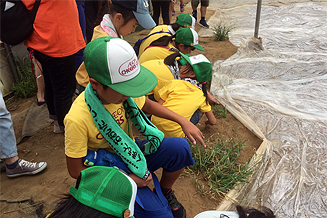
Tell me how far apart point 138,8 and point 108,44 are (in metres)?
0.92

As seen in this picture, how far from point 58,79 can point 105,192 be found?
4.74 ft

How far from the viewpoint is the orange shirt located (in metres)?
1.75

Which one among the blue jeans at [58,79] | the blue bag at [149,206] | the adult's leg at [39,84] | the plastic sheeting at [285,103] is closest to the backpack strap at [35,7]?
the blue jeans at [58,79]

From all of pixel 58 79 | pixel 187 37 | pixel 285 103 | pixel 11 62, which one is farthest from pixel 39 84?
pixel 285 103

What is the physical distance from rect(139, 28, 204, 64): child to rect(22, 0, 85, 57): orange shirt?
35.7 inches

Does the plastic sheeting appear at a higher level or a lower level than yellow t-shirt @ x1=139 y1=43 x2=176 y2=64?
lower

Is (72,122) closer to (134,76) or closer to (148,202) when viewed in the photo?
(134,76)

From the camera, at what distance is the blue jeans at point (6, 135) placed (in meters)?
1.71

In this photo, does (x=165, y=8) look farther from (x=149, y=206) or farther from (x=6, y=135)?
(x=149, y=206)

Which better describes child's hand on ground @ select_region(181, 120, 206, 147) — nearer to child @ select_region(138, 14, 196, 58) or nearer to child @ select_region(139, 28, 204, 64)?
child @ select_region(139, 28, 204, 64)

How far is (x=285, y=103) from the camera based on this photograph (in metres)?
2.86

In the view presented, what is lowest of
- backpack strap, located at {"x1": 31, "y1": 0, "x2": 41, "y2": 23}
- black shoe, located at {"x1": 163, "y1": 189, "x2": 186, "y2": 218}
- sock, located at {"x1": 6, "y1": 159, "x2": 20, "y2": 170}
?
black shoe, located at {"x1": 163, "y1": 189, "x2": 186, "y2": 218}

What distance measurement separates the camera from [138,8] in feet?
6.15

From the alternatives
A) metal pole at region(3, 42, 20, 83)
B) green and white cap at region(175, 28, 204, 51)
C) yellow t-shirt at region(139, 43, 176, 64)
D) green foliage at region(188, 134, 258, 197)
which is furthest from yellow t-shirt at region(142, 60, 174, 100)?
metal pole at region(3, 42, 20, 83)
